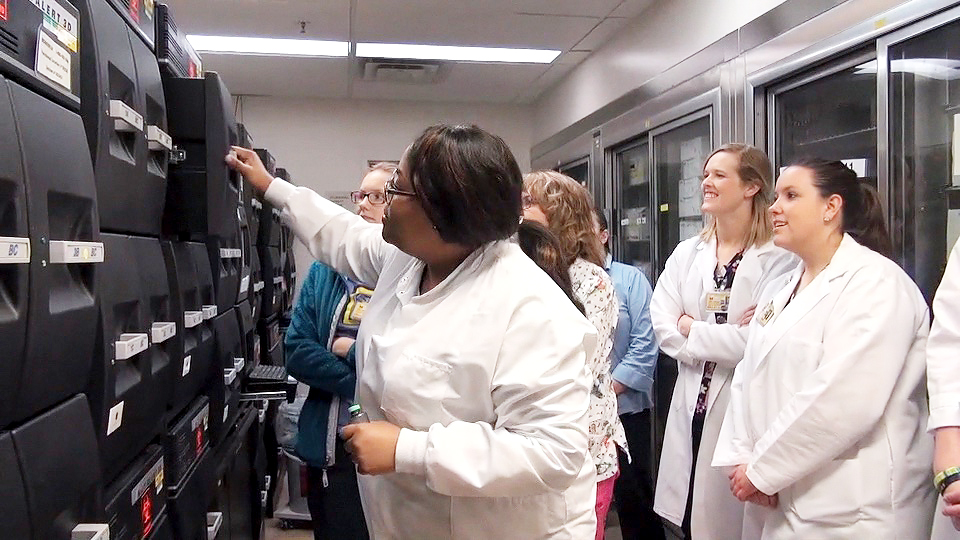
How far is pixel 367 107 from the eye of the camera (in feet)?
20.7

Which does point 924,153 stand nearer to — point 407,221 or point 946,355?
point 946,355

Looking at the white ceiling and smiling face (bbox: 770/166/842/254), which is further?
the white ceiling

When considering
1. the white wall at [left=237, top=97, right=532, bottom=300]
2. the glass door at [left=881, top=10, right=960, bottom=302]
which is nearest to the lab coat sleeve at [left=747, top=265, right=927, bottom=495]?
the glass door at [left=881, top=10, right=960, bottom=302]

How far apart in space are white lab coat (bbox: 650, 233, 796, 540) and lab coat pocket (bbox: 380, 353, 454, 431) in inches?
56.5

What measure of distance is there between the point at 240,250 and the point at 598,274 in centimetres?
116

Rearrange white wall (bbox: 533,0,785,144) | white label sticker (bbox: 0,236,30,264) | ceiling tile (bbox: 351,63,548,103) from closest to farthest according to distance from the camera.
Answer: white label sticker (bbox: 0,236,30,264), white wall (bbox: 533,0,785,144), ceiling tile (bbox: 351,63,548,103)

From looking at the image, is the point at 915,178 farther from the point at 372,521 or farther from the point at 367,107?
the point at 367,107

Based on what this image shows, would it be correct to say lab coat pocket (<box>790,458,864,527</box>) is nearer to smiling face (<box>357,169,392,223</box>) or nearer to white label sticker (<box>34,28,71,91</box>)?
smiling face (<box>357,169,392,223</box>)

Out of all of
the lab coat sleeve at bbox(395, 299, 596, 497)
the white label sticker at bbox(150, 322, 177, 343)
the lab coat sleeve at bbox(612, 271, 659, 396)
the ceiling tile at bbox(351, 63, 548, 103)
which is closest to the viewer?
the lab coat sleeve at bbox(395, 299, 596, 497)

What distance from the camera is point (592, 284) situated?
202 cm

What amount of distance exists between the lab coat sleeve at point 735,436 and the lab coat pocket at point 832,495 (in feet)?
0.58

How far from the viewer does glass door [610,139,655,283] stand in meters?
4.06

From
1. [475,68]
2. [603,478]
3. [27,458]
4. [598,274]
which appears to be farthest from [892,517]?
[475,68]

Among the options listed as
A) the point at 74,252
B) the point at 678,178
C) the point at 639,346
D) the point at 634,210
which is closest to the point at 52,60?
the point at 74,252
